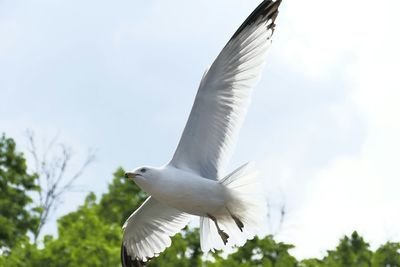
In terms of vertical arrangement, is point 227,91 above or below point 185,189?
above

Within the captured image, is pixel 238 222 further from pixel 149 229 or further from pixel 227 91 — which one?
pixel 149 229

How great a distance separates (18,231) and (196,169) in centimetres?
1456

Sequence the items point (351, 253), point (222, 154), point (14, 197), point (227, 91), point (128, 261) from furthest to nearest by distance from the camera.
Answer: point (14, 197) → point (351, 253) → point (128, 261) → point (222, 154) → point (227, 91)

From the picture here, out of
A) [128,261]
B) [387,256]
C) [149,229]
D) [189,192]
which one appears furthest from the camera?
[387,256]

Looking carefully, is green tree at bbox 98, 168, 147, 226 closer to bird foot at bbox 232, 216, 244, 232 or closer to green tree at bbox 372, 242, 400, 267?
green tree at bbox 372, 242, 400, 267

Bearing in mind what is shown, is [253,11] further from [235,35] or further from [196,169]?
[196,169]

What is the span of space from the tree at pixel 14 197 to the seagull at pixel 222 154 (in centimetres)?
1369

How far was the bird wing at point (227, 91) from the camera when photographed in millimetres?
8578

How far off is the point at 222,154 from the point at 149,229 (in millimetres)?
1473

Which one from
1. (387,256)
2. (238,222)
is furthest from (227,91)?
(387,256)

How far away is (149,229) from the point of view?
1002 cm

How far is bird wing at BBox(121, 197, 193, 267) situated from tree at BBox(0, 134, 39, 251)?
12.1 metres

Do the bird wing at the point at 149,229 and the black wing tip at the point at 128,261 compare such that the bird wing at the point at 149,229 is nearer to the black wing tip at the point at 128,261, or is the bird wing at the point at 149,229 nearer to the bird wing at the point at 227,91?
the black wing tip at the point at 128,261

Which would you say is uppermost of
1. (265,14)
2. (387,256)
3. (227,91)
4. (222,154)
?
(265,14)
